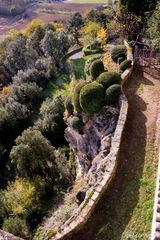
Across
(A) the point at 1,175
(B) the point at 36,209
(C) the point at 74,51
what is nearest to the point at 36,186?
(B) the point at 36,209

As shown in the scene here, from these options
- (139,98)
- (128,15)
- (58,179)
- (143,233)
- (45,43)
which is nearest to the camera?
(143,233)

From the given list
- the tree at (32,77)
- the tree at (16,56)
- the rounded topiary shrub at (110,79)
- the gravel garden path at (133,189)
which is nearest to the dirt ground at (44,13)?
the tree at (16,56)

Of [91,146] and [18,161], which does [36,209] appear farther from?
[91,146]

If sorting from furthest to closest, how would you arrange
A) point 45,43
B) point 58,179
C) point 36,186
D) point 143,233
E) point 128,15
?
1. point 45,43
2. point 128,15
3. point 58,179
4. point 36,186
5. point 143,233

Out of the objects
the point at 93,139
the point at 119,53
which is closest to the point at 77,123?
the point at 93,139

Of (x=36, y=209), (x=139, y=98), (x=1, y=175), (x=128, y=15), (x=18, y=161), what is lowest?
(x=1, y=175)

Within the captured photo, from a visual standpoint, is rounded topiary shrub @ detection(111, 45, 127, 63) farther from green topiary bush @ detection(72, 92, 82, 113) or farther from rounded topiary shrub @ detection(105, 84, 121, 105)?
rounded topiary shrub @ detection(105, 84, 121, 105)

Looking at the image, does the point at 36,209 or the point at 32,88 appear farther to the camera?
the point at 32,88
